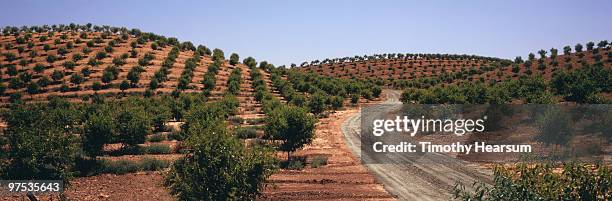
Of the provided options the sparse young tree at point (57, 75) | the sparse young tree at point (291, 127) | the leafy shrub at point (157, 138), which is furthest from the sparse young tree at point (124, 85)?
the sparse young tree at point (291, 127)

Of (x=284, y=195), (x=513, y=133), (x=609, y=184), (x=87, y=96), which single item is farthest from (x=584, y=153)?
A: (x=87, y=96)

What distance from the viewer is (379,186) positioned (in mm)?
29625

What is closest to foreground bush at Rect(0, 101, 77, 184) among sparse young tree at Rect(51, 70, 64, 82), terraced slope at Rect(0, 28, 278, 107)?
terraced slope at Rect(0, 28, 278, 107)

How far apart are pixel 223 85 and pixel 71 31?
5755cm

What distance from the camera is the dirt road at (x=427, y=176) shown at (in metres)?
27.7

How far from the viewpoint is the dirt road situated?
2769cm

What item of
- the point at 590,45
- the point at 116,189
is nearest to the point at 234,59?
the point at 116,189

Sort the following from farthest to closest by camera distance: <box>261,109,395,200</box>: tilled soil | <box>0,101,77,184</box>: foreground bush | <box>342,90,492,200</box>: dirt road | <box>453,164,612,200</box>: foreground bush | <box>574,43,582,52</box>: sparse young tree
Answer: <box>574,43,582,52</box>: sparse young tree < <box>342,90,492,200</box>: dirt road < <box>261,109,395,200</box>: tilled soil < <box>0,101,77,184</box>: foreground bush < <box>453,164,612,200</box>: foreground bush

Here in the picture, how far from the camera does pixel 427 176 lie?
3216cm

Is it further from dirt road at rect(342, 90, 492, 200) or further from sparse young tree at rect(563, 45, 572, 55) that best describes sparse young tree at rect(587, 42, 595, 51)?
dirt road at rect(342, 90, 492, 200)

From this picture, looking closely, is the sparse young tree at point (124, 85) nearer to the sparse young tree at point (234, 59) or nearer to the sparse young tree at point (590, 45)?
the sparse young tree at point (234, 59)

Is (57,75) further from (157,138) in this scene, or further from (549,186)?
(549,186)

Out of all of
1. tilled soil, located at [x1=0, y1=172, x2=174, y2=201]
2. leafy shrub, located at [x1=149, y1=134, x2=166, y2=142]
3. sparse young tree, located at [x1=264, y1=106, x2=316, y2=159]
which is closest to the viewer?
tilled soil, located at [x1=0, y1=172, x2=174, y2=201]

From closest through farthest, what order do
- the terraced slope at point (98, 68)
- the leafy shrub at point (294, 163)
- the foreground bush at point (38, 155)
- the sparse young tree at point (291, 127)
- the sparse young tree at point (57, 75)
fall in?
the foreground bush at point (38, 155), the leafy shrub at point (294, 163), the sparse young tree at point (291, 127), the terraced slope at point (98, 68), the sparse young tree at point (57, 75)
